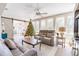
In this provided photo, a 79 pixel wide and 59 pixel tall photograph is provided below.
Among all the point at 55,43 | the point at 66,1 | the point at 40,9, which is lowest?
the point at 55,43

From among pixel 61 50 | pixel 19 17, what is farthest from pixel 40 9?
pixel 61 50

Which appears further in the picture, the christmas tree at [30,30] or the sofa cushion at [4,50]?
the christmas tree at [30,30]

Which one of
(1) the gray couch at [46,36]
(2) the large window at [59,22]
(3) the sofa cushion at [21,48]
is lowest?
(3) the sofa cushion at [21,48]

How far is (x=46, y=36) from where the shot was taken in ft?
7.68

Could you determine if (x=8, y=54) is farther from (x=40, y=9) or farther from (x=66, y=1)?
(x=66, y=1)

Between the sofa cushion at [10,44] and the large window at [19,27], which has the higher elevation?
the large window at [19,27]

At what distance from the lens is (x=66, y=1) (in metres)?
2.30

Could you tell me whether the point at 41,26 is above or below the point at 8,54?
above

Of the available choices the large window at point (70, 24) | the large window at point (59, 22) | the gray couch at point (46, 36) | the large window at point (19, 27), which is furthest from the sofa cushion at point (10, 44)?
the large window at point (70, 24)

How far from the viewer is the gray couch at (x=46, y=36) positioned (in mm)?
2336

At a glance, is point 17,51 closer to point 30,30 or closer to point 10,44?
point 10,44

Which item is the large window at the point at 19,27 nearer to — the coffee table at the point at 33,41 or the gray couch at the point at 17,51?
the coffee table at the point at 33,41

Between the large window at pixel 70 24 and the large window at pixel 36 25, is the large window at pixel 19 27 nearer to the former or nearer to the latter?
the large window at pixel 36 25

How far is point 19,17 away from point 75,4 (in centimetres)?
110
